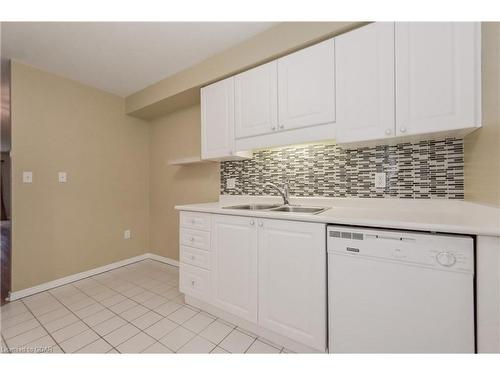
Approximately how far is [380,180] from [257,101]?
1098 millimetres

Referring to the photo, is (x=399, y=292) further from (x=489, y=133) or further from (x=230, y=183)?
(x=230, y=183)

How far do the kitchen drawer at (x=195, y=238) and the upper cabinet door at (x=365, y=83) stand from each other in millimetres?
1220

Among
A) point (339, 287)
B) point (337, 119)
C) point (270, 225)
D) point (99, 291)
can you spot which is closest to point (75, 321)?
point (99, 291)

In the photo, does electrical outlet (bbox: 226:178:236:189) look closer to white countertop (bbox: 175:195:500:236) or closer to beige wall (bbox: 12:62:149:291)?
white countertop (bbox: 175:195:500:236)

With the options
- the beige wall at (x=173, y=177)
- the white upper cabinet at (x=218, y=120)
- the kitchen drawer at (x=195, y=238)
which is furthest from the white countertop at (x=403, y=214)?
the beige wall at (x=173, y=177)

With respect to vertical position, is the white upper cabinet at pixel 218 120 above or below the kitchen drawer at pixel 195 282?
above

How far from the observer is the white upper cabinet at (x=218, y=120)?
1878 mm

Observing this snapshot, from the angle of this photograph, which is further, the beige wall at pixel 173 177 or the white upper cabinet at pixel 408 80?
the beige wall at pixel 173 177

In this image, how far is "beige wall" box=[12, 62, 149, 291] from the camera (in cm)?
204

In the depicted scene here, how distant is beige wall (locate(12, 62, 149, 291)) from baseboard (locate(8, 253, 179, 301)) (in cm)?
5

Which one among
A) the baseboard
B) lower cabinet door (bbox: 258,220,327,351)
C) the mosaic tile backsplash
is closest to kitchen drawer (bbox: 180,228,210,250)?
lower cabinet door (bbox: 258,220,327,351)

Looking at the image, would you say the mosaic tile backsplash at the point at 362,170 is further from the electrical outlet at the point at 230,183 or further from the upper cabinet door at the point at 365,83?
the upper cabinet door at the point at 365,83

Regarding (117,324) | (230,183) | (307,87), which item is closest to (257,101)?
(307,87)

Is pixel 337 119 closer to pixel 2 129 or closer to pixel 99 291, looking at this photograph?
A: pixel 99 291
